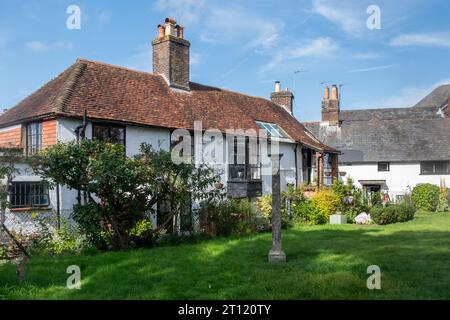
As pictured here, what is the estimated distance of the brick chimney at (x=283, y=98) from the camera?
32.0 metres

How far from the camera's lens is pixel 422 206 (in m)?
30.6

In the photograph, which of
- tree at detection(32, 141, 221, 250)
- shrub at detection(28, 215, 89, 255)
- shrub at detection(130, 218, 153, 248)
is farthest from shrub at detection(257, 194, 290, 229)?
shrub at detection(28, 215, 89, 255)

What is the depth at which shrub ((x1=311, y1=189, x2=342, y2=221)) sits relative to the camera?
69.2 feet

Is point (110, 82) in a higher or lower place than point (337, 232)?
higher

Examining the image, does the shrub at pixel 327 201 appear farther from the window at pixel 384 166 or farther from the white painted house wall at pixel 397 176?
the window at pixel 384 166

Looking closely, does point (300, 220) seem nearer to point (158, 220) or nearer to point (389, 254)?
point (158, 220)

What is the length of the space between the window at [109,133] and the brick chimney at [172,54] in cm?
563

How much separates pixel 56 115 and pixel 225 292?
1031 cm

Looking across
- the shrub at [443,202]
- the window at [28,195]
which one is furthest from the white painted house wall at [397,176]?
the window at [28,195]

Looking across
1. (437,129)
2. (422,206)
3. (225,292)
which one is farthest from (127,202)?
(437,129)

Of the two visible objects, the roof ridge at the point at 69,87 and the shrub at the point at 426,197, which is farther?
the shrub at the point at 426,197

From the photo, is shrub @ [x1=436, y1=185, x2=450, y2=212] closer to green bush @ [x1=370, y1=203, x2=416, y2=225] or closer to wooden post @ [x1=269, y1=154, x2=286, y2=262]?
green bush @ [x1=370, y1=203, x2=416, y2=225]

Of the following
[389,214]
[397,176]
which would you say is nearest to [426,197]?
[397,176]

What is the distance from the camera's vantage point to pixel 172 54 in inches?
860
